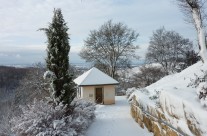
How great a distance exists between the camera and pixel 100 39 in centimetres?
3225

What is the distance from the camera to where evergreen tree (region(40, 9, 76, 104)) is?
1086cm

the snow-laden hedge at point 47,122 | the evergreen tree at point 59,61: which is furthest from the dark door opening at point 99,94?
the snow-laden hedge at point 47,122

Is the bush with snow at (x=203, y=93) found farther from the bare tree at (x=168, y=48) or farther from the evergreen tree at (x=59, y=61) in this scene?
the bare tree at (x=168, y=48)

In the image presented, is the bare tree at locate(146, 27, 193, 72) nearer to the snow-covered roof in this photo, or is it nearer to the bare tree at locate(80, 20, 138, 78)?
the bare tree at locate(80, 20, 138, 78)

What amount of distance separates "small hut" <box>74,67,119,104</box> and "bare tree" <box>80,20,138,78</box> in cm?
902

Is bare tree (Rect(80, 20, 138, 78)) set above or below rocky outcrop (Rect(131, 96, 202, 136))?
above

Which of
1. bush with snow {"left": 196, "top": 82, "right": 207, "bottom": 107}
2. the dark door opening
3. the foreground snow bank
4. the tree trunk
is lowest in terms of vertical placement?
the dark door opening

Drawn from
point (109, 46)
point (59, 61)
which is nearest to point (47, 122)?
point (59, 61)

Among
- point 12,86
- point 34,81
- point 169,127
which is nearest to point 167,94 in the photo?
point 169,127

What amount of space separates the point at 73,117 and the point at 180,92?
5171 mm

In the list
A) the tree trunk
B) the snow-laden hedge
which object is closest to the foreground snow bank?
the snow-laden hedge

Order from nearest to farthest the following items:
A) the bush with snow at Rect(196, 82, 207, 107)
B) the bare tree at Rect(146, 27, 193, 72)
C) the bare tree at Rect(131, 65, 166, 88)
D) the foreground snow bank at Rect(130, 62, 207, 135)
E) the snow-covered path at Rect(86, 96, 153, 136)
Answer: the foreground snow bank at Rect(130, 62, 207, 135)
the bush with snow at Rect(196, 82, 207, 107)
the snow-covered path at Rect(86, 96, 153, 136)
the bare tree at Rect(146, 27, 193, 72)
the bare tree at Rect(131, 65, 166, 88)

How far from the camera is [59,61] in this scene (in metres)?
10.9

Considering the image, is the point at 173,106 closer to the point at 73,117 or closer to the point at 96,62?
the point at 73,117
